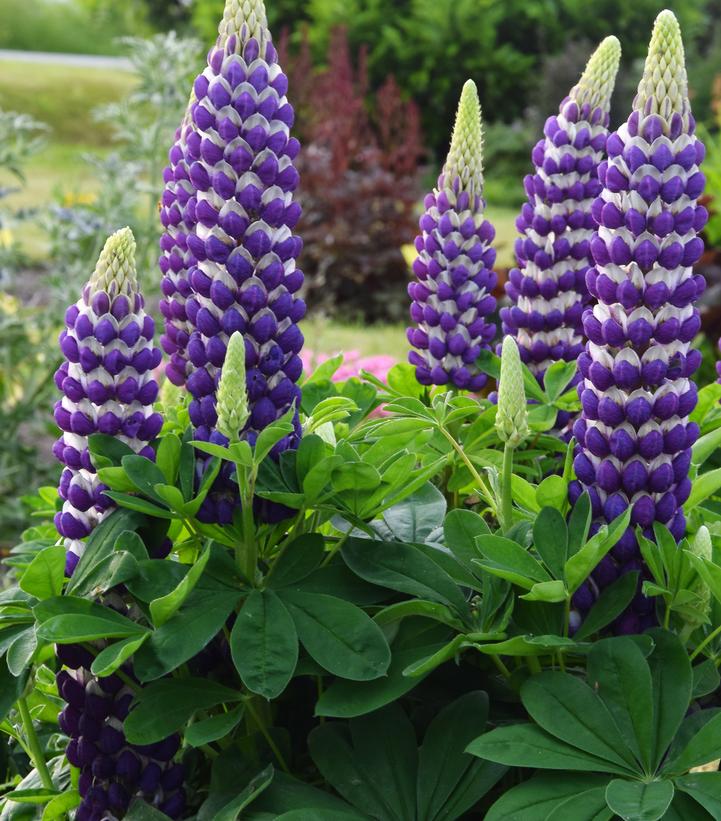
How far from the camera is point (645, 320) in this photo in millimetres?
1111

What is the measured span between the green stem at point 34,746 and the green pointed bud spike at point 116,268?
0.44m

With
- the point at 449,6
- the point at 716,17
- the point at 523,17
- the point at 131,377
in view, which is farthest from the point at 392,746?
the point at 716,17

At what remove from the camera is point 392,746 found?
3.67 ft

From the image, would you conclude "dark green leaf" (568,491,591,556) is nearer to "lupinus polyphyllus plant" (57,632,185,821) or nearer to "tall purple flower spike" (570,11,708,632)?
"tall purple flower spike" (570,11,708,632)

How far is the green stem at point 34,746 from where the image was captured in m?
1.19

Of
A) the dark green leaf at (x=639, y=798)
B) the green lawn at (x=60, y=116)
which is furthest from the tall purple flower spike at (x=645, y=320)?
the green lawn at (x=60, y=116)

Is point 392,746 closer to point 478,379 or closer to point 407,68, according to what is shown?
point 478,379

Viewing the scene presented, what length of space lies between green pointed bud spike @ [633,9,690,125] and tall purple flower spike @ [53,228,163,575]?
53 cm

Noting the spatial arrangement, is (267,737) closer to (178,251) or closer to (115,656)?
(115,656)

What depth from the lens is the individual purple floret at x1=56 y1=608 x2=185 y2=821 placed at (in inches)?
45.0

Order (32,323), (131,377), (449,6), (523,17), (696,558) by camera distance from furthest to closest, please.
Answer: (523,17) → (449,6) → (32,323) → (131,377) → (696,558)

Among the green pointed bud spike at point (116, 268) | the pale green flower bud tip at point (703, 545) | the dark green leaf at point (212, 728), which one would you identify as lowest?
the dark green leaf at point (212, 728)

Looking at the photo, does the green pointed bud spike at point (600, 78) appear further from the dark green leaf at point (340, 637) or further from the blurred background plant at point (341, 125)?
the blurred background plant at point (341, 125)

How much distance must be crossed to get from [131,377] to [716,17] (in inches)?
636
